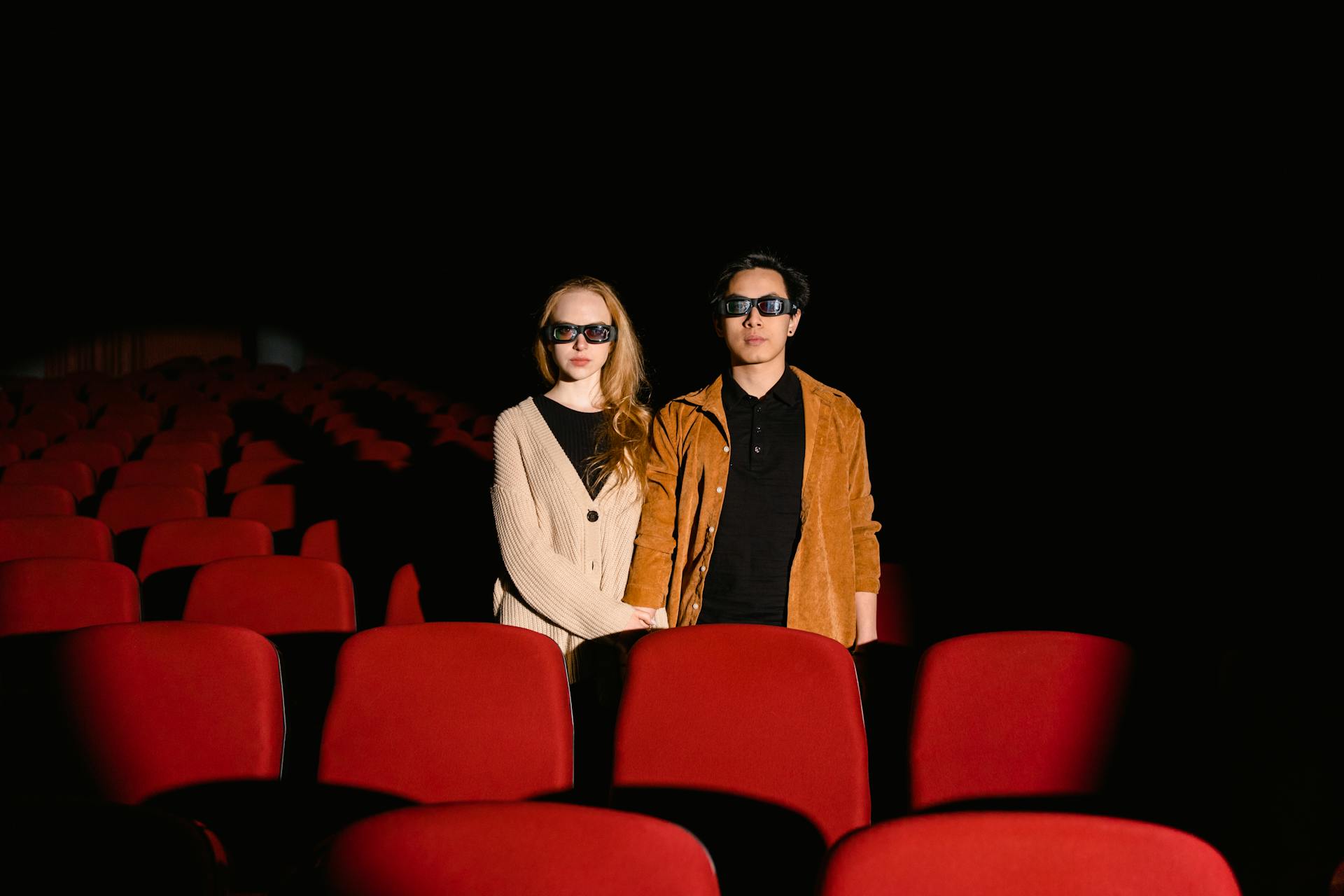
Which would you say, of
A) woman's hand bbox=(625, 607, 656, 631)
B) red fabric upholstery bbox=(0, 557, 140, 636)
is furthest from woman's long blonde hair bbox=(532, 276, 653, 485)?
red fabric upholstery bbox=(0, 557, 140, 636)

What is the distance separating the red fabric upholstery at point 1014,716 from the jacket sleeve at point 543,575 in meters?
0.65

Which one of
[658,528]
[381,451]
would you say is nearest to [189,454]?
[381,451]

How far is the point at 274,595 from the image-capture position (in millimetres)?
2377

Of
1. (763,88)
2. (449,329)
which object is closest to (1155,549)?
(763,88)

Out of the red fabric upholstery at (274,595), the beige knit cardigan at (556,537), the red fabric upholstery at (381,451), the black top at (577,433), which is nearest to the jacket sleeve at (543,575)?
the beige knit cardigan at (556,537)

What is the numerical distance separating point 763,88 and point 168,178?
8179 mm

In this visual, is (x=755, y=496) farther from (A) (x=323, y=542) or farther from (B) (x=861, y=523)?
(A) (x=323, y=542)

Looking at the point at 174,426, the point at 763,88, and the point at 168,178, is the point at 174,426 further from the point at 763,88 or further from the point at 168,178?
the point at 168,178

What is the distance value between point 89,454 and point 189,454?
0.55 m

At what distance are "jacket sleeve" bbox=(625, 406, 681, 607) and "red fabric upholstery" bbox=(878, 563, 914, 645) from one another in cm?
94

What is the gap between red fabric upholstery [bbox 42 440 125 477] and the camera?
4844mm

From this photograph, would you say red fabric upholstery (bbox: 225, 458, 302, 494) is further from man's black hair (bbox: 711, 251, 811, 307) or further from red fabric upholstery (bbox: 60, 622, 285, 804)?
man's black hair (bbox: 711, 251, 811, 307)

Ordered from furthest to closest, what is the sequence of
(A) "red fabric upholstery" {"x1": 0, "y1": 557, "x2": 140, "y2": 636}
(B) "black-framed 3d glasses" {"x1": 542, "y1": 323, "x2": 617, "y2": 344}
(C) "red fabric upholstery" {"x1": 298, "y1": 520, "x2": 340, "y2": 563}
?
(C) "red fabric upholstery" {"x1": 298, "y1": 520, "x2": 340, "y2": 563} < (A) "red fabric upholstery" {"x1": 0, "y1": 557, "x2": 140, "y2": 636} < (B) "black-framed 3d glasses" {"x1": 542, "y1": 323, "x2": 617, "y2": 344}

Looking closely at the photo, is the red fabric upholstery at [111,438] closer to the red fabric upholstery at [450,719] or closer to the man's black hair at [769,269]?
the red fabric upholstery at [450,719]
